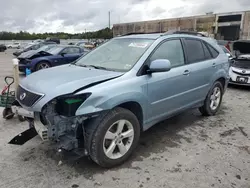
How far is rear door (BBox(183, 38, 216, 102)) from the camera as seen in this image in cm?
409

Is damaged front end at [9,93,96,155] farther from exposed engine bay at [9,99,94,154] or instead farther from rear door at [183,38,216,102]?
rear door at [183,38,216,102]

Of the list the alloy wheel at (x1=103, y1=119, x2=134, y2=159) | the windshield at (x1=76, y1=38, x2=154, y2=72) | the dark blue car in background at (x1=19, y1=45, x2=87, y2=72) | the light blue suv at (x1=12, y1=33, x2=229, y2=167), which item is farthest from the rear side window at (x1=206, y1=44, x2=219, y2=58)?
the dark blue car in background at (x1=19, y1=45, x2=87, y2=72)

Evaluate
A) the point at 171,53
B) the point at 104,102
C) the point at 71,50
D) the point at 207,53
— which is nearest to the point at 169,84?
the point at 171,53

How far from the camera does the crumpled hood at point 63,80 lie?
8.56 ft

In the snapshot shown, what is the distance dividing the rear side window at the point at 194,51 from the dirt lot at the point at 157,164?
1.30 metres

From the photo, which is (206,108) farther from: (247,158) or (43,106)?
(43,106)

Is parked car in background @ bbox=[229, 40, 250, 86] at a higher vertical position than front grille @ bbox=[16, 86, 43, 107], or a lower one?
lower

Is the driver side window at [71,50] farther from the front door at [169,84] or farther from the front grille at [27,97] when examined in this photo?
the front grille at [27,97]

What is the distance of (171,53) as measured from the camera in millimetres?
3777

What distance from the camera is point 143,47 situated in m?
3.48

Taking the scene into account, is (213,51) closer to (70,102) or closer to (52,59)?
(70,102)

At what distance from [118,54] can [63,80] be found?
1.11 meters

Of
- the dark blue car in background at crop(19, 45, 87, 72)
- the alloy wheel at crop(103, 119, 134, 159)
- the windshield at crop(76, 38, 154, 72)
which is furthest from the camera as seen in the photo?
the dark blue car in background at crop(19, 45, 87, 72)

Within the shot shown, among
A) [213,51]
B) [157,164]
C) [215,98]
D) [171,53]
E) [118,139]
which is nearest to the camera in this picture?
[118,139]
